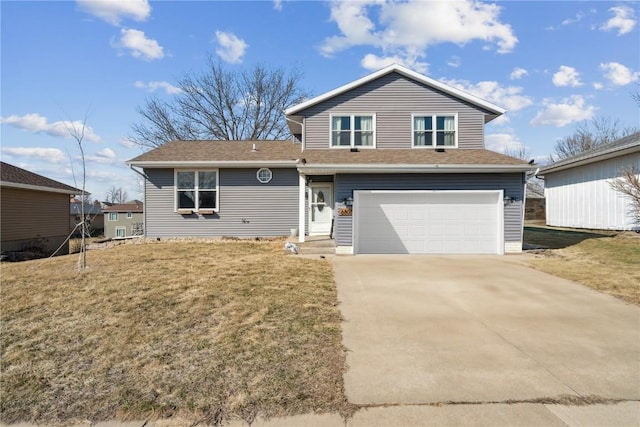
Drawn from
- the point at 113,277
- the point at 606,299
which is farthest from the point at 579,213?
A: the point at 113,277

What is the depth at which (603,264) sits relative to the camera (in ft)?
31.4

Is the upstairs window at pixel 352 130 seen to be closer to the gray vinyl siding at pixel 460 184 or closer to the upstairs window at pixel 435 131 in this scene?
the upstairs window at pixel 435 131

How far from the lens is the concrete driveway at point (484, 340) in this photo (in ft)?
10.7

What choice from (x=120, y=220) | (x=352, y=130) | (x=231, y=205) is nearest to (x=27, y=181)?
(x=231, y=205)

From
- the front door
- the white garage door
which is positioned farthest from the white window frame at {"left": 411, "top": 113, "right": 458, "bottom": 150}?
the front door

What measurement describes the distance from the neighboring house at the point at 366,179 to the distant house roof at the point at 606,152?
18.7ft

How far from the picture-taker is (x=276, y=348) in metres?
4.05

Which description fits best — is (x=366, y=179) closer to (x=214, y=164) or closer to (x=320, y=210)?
(x=320, y=210)

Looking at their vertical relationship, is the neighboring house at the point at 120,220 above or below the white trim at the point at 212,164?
below

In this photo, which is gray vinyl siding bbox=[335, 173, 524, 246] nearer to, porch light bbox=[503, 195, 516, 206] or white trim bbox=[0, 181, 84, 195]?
porch light bbox=[503, 195, 516, 206]

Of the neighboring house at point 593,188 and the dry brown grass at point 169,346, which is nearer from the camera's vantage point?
the dry brown grass at point 169,346

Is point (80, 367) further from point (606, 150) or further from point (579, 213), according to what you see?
point (579, 213)

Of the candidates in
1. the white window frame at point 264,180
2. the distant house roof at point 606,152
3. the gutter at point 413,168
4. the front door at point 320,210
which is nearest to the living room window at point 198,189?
the white window frame at point 264,180

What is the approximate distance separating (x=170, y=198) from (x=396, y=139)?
9389 millimetres
